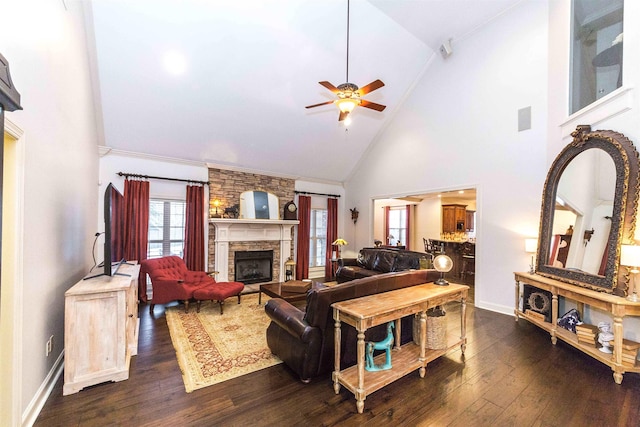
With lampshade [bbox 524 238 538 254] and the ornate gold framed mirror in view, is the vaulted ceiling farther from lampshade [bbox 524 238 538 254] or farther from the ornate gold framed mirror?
lampshade [bbox 524 238 538 254]

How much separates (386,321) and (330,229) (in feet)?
18.5

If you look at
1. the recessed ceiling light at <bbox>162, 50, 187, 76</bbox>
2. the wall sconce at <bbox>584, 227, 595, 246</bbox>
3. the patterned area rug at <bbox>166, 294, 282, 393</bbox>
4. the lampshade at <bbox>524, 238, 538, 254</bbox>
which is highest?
the recessed ceiling light at <bbox>162, 50, 187, 76</bbox>

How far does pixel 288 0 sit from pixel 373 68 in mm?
2076

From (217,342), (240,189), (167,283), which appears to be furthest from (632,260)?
(240,189)

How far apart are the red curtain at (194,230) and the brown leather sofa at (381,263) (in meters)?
3.09

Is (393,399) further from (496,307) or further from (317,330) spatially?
(496,307)

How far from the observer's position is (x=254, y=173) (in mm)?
6570

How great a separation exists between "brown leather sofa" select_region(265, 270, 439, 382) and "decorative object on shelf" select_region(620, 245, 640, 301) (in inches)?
81.9

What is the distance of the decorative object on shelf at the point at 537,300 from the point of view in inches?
145

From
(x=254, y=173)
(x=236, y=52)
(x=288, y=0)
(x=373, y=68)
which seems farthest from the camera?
(x=254, y=173)

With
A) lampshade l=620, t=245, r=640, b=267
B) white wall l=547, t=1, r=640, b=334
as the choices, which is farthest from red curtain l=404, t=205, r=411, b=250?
lampshade l=620, t=245, r=640, b=267

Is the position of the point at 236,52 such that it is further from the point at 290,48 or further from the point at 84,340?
the point at 84,340

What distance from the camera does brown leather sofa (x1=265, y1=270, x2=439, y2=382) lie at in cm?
245

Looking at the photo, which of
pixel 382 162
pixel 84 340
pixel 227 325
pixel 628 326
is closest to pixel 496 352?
pixel 628 326
